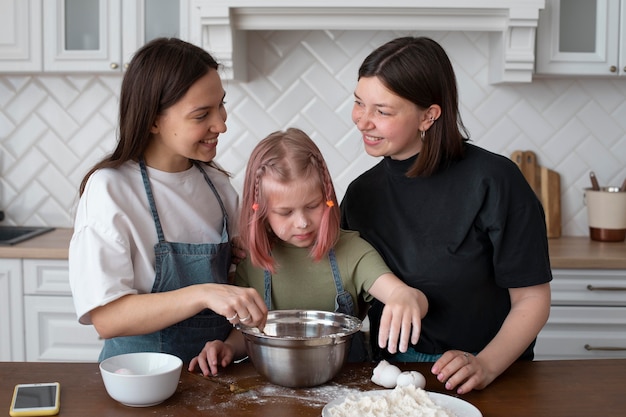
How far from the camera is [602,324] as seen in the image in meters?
2.98

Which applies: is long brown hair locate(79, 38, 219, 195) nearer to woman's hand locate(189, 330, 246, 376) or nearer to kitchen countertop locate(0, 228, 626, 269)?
woman's hand locate(189, 330, 246, 376)

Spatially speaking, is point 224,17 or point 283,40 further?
point 283,40

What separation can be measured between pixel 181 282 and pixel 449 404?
634 mm

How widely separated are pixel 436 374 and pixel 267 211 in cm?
50

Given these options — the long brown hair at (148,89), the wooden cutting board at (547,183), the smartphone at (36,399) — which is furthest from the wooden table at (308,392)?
the wooden cutting board at (547,183)

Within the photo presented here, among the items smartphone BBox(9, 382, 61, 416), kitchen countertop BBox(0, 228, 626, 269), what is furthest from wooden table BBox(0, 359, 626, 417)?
kitchen countertop BBox(0, 228, 626, 269)

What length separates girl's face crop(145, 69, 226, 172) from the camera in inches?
67.3

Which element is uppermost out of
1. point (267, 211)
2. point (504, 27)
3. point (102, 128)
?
point (504, 27)

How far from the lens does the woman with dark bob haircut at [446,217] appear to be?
171 cm

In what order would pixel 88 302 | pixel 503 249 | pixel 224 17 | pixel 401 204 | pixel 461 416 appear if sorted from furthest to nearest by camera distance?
pixel 224 17 < pixel 401 204 < pixel 503 249 < pixel 88 302 < pixel 461 416

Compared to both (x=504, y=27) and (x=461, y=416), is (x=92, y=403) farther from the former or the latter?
(x=504, y=27)

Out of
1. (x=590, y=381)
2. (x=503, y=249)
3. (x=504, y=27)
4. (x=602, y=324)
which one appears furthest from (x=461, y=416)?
(x=504, y=27)

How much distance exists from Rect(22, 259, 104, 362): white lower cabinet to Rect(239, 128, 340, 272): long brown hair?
1444mm

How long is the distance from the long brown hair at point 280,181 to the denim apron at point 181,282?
0.09 metres
